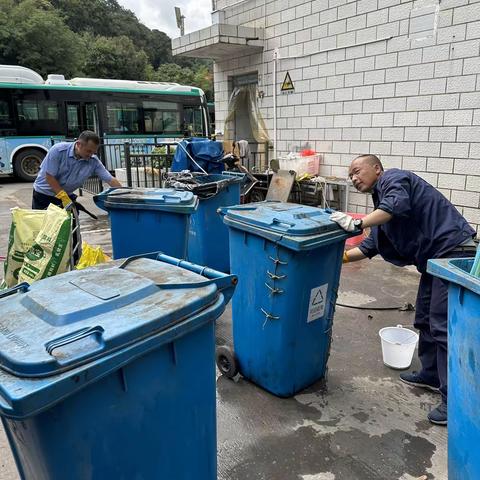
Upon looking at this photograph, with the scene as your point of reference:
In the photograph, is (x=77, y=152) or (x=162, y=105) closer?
(x=77, y=152)

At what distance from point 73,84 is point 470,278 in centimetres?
1474

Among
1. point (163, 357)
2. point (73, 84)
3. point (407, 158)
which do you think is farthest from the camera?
point (73, 84)

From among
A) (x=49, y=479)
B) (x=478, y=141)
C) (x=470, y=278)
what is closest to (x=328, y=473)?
(x=470, y=278)

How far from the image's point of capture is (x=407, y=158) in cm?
606

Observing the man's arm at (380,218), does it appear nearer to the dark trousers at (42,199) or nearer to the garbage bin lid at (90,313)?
the garbage bin lid at (90,313)

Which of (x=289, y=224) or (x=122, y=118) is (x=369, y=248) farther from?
(x=122, y=118)

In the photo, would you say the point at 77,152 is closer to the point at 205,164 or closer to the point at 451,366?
the point at 205,164

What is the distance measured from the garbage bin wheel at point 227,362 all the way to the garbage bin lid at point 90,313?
1414 millimetres

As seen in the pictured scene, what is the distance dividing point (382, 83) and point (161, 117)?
10377 mm

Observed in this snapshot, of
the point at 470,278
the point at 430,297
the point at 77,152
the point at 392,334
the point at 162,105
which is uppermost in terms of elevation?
the point at 162,105

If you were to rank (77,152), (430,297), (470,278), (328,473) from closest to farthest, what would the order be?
1. (470,278)
2. (328,473)
3. (430,297)
4. (77,152)

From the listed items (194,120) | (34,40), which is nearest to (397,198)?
(194,120)

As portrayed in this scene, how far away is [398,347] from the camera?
3104 millimetres

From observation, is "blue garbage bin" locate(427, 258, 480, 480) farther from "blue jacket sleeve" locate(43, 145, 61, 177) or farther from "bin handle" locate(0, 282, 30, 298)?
"blue jacket sleeve" locate(43, 145, 61, 177)
